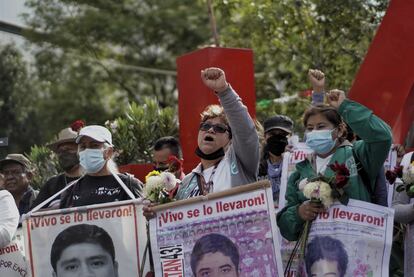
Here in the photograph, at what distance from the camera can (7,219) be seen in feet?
24.2

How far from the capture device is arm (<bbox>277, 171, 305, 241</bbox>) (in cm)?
610

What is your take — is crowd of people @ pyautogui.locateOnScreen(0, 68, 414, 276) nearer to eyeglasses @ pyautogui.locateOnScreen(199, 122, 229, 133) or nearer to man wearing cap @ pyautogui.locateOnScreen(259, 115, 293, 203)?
eyeglasses @ pyautogui.locateOnScreen(199, 122, 229, 133)

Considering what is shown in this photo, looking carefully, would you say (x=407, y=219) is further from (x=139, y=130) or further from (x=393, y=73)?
(x=139, y=130)

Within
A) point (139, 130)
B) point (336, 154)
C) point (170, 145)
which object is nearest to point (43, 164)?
point (139, 130)

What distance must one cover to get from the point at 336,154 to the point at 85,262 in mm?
1883

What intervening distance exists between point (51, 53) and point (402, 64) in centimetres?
2609

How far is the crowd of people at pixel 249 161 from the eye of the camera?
237 inches

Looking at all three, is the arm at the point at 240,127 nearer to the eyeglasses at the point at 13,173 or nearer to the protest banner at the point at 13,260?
the protest banner at the point at 13,260

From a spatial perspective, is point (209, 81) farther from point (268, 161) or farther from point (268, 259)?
point (268, 161)

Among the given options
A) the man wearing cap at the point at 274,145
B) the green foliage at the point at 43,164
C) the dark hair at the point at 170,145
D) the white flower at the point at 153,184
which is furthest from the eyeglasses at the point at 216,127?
the green foliage at the point at 43,164

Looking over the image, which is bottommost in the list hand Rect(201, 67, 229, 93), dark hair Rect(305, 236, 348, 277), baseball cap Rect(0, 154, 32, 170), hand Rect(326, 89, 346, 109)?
dark hair Rect(305, 236, 348, 277)

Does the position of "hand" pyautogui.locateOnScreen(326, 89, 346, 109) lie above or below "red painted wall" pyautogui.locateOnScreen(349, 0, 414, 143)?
below

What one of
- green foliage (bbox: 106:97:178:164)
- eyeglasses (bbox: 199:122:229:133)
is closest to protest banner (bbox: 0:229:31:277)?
eyeglasses (bbox: 199:122:229:133)

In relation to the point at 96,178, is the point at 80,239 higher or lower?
lower
